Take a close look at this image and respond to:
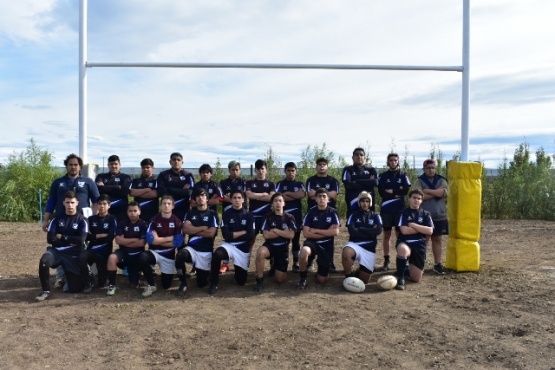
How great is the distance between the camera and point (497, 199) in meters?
16.1

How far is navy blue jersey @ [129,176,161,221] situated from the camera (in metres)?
7.29

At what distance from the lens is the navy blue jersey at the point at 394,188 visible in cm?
762

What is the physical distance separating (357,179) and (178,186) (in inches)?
107

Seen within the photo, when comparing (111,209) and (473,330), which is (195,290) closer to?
(111,209)

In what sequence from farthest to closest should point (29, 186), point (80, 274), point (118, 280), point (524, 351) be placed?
point (29, 186), point (118, 280), point (80, 274), point (524, 351)

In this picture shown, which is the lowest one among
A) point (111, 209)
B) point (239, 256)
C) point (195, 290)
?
point (195, 290)

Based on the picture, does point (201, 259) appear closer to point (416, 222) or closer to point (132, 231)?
point (132, 231)

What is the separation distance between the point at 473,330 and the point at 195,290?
141 inches

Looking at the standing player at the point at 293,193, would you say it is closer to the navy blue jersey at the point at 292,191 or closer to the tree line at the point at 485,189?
the navy blue jersey at the point at 292,191

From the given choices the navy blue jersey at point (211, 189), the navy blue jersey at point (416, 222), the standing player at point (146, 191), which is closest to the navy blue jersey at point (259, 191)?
the navy blue jersey at point (211, 189)

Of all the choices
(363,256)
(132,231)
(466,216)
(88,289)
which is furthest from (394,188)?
(88,289)

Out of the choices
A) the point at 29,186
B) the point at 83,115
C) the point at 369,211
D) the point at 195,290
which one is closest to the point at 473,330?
the point at 369,211

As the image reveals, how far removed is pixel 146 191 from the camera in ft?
23.6

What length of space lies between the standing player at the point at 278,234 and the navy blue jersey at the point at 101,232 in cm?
205
